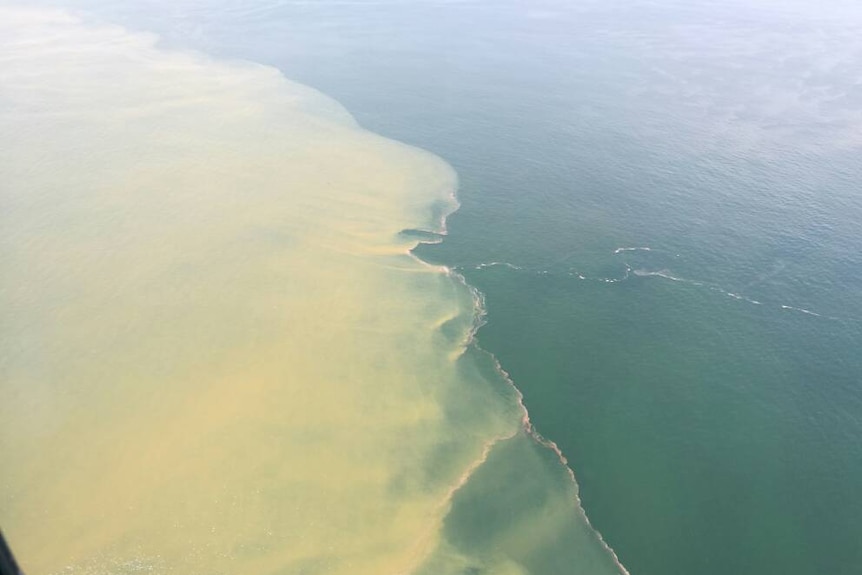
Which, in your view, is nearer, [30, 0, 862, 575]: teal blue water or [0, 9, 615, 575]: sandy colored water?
[0, 9, 615, 575]: sandy colored water

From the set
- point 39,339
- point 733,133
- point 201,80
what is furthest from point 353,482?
point 201,80

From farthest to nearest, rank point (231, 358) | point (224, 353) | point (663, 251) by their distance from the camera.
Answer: point (663, 251), point (224, 353), point (231, 358)

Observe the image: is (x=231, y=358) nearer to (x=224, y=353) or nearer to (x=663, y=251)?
(x=224, y=353)

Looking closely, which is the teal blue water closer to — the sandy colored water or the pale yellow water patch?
the sandy colored water

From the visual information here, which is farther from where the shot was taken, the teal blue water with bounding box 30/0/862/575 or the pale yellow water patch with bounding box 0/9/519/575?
the teal blue water with bounding box 30/0/862/575

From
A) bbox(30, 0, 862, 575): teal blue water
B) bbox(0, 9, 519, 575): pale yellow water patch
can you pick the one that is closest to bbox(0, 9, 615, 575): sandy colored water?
bbox(0, 9, 519, 575): pale yellow water patch

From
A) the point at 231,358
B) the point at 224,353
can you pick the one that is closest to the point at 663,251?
the point at 231,358

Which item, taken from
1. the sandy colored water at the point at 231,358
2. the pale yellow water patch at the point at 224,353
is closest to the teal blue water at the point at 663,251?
the sandy colored water at the point at 231,358

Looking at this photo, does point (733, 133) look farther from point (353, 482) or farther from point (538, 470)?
point (353, 482)
